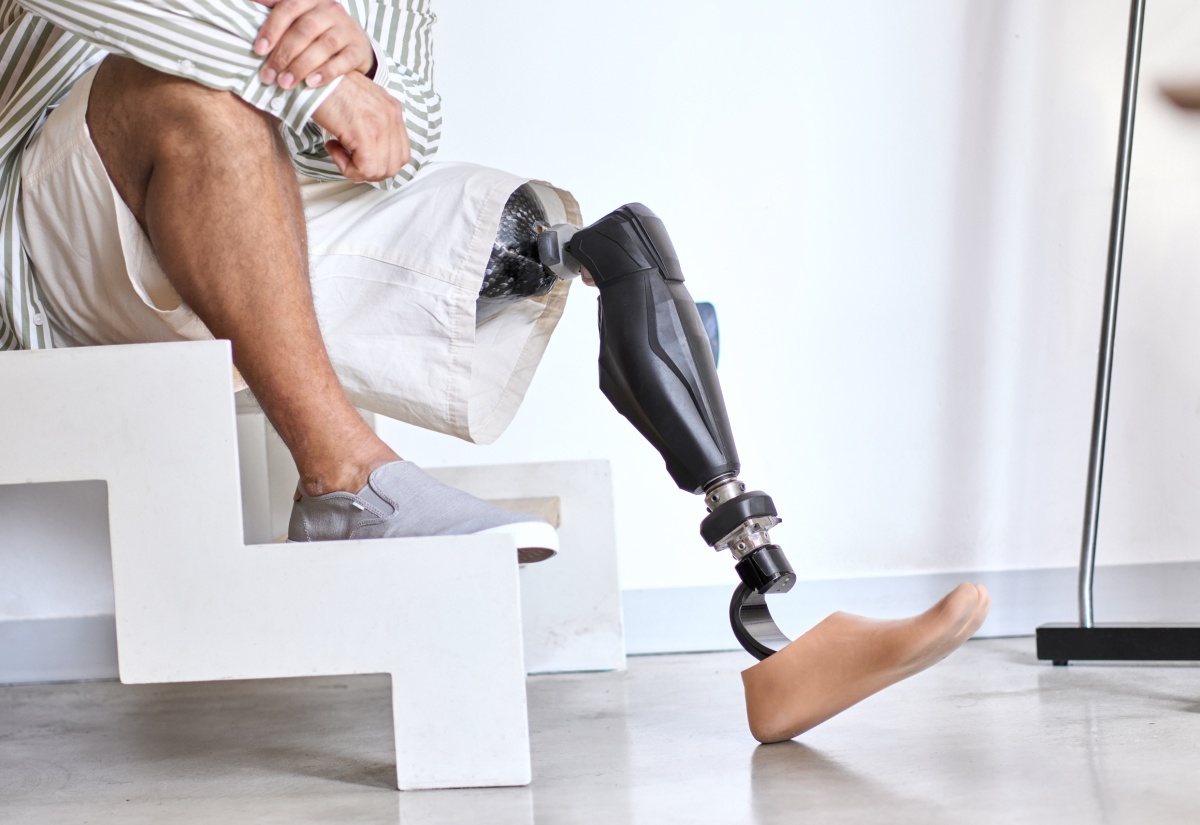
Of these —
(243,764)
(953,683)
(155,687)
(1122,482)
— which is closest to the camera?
(243,764)

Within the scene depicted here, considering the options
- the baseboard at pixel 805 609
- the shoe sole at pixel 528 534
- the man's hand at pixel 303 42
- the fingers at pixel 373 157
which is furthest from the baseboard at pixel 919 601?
the man's hand at pixel 303 42

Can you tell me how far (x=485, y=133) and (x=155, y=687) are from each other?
2.61 ft

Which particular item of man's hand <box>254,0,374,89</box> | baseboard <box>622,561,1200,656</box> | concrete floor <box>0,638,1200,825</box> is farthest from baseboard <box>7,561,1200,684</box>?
man's hand <box>254,0,374,89</box>

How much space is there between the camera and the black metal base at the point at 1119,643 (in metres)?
1.02

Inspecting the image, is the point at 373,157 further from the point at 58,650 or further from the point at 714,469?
the point at 58,650

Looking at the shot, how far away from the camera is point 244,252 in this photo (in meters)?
0.73

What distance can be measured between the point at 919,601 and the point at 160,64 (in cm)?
107

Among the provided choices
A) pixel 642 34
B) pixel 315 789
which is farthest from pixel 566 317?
pixel 315 789

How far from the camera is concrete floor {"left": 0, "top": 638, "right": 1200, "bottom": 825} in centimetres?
66

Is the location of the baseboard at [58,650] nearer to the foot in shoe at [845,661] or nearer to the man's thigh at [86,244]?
the man's thigh at [86,244]

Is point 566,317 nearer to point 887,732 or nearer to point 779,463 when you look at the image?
point 779,463

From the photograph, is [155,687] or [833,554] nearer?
[155,687]

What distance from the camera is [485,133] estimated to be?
4.64 feet

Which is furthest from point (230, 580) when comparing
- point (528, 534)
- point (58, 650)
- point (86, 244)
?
point (58, 650)
